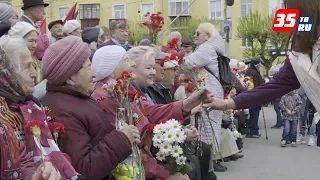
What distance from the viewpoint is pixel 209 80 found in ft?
23.4

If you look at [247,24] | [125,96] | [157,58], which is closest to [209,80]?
[157,58]

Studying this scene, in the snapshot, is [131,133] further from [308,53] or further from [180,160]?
[308,53]

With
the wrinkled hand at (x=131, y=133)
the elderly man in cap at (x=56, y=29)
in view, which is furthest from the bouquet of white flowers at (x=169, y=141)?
the elderly man in cap at (x=56, y=29)

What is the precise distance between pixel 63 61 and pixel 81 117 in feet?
1.38

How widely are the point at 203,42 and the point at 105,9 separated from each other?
40257mm

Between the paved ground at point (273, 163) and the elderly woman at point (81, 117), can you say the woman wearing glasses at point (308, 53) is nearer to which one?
the elderly woman at point (81, 117)

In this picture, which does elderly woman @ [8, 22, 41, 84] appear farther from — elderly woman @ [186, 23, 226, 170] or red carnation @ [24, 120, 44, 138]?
elderly woman @ [186, 23, 226, 170]

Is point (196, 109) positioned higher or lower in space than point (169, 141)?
higher

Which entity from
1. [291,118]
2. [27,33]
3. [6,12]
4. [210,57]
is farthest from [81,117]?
[291,118]

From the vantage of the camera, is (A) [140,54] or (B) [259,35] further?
(B) [259,35]

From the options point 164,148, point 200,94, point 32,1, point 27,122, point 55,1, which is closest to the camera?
point 27,122

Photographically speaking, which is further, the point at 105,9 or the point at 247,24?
the point at 105,9

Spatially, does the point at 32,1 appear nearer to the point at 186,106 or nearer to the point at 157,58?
the point at 157,58

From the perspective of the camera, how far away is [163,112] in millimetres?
4754
